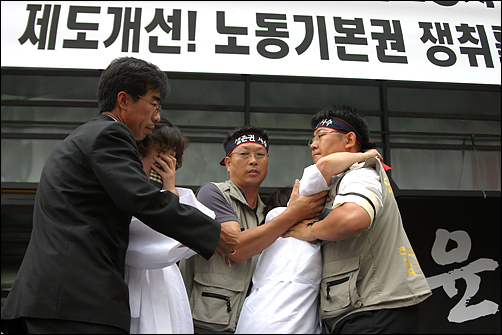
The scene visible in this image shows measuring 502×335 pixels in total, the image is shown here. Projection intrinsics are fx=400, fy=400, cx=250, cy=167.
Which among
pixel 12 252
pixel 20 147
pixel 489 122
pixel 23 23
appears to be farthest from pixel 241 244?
pixel 12 252

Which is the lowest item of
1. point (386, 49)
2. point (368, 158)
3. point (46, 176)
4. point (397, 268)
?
point (397, 268)

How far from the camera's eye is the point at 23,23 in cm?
332

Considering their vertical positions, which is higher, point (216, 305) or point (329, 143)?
point (329, 143)

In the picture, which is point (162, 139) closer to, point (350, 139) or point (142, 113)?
point (142, 113)

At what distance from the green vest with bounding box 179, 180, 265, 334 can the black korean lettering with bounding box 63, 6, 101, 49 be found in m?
2.07

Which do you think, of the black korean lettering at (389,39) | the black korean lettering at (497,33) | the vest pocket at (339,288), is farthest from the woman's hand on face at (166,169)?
the black korean lettering at (497,33)

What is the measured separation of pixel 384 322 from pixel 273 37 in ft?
8.28

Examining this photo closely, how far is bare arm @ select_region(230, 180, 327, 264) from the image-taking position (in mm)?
2186

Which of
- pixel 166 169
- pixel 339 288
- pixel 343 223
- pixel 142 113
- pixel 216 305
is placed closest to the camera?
pixel 343 223

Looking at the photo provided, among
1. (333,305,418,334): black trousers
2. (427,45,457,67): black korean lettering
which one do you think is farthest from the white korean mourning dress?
(427,45,457,67): black korean lettering

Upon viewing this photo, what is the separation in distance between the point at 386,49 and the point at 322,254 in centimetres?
211

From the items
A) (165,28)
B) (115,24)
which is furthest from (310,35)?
(115,24)

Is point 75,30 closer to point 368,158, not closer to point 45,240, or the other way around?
A: point 45,240

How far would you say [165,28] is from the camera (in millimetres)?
3477
